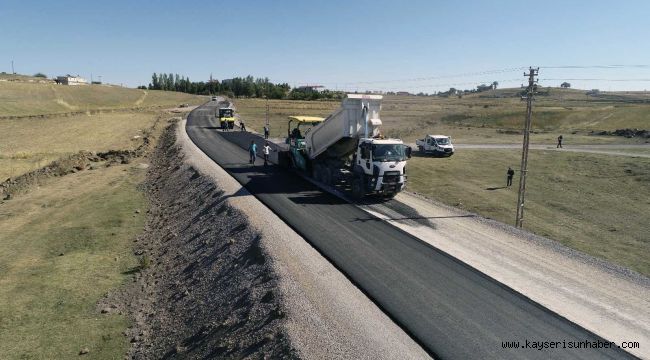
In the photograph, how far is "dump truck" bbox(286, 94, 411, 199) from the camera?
832 inches

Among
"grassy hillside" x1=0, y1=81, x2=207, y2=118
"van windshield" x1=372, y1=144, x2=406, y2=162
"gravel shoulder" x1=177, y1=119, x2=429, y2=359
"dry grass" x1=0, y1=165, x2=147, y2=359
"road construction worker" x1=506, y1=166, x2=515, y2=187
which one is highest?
"grassy hillside" x1=0, y1=81, x2=207, y2=118

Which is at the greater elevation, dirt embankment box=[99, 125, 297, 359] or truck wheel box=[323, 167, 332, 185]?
truck wheel box=[323, 167, 332, 185]

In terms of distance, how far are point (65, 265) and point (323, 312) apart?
12.4 meters

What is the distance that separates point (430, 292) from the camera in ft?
40.4

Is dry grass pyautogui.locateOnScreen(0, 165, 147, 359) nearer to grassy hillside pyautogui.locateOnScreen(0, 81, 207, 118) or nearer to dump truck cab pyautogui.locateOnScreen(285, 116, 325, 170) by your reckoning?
dump truck cab pyautogui.locateOnScreen(285, 116, 325, 170)

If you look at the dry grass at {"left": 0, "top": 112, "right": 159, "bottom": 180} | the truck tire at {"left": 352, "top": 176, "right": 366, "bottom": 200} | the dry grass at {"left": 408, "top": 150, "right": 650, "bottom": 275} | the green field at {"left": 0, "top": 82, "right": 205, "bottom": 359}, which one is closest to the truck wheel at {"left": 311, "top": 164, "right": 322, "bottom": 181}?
the truck tire at {"left": 352, "top": 176, "right": 366, "bottom": 200}

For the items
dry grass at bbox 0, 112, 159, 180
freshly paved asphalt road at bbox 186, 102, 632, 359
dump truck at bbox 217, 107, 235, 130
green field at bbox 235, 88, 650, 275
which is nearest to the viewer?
freshly paved asphalt road at bbox 186, 102, 632, 359

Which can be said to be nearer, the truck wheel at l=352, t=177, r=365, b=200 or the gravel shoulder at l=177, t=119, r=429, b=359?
the gravel shoulder at l=177, t=119, r=429, b=359

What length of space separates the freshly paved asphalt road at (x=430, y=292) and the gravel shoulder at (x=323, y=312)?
1.35ft

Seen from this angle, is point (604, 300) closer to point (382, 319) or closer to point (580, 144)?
point (382, 319)

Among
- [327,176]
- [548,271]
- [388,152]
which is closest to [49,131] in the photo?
[327,176]

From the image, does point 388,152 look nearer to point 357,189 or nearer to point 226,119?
point 357,189

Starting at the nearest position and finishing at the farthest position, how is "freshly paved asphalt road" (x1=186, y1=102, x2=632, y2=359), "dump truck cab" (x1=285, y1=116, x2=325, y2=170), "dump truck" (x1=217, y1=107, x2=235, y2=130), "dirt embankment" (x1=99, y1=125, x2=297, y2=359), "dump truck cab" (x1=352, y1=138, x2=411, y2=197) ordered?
"freshly paved asphalt road" (x1=186, y1=102, x2=632, y2=359)
"dirt embankment" (x1=99, y1=125, x2=297, y2=359)
"dump truck cab" (x1=352, y1=138, x2=411, y2=197)
"dump truck cab" (x1=285, y1=116, x2=325, y2=170)
"dump truck" (x1=217, y1=107, x2=235, y2=130)

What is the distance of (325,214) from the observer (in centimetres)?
1941
